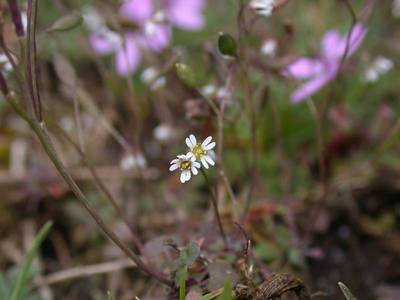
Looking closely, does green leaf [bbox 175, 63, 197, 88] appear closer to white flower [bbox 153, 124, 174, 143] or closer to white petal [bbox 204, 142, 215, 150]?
white petal [bbox 204, 142, 215, 150]

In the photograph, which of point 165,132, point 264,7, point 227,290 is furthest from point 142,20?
point 227,290

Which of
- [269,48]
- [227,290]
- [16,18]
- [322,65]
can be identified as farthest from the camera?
[322,65]

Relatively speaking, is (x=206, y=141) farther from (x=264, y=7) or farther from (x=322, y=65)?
(x=322, y=65)

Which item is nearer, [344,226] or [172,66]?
[172,66]

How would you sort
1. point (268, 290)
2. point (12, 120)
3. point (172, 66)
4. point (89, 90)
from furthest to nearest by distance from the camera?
point (89, 90)
point (12, 120)
point (172, 66)
point (268, 290)

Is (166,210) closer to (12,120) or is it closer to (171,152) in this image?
(171,152)

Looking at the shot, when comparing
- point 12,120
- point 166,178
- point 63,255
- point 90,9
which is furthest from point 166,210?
point 90,9

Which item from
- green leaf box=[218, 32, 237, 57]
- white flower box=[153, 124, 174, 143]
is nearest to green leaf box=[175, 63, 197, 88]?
green leaf box=[218, 32, 237, 57]
